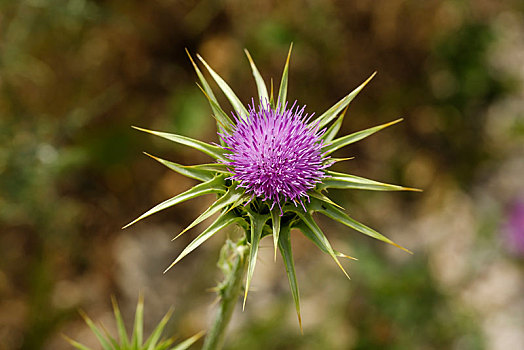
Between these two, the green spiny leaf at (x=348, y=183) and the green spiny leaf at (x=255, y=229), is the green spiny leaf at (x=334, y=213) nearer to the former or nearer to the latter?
the green spiny leaf at (x=348, y=183)

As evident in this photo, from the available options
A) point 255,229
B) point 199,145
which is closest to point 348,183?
point 255,229

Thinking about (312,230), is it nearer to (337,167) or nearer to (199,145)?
(199,145)

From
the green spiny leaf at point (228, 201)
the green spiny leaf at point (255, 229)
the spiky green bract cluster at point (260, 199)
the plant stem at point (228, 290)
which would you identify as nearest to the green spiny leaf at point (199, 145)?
the spiky green bract cluster at point (260, 199)

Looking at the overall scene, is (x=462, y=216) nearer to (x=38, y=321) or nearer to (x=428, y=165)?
(x=428, y=165)

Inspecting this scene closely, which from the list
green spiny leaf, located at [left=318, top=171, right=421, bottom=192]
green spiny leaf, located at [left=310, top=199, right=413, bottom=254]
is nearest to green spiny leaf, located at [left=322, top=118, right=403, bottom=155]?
green spiny leaf, located at [left=318, top=171, right=421, bottom=192]

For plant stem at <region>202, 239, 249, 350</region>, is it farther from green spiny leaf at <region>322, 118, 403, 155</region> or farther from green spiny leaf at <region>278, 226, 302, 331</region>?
green spiny leaf at <region>322, 118, 403, 155</region>
